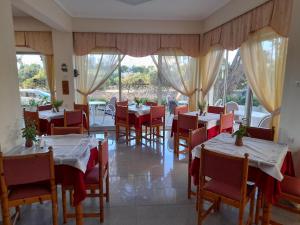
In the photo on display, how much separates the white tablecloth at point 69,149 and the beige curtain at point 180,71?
3.62m

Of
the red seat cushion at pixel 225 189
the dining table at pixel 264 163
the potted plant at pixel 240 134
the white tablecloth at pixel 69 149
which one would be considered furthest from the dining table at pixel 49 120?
the potted plant at pixel 240 134

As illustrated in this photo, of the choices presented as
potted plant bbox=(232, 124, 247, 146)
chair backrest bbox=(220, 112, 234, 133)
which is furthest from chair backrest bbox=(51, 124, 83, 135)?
chair backrest bbox=(220, 112, 234, 133)

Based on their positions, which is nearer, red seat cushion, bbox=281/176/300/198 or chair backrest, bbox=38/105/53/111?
red seat cushion, bbox=281/176/300/198

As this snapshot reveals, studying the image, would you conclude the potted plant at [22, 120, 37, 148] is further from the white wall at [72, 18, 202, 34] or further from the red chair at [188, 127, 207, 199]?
the white wall at [72, 18, 202, 34]

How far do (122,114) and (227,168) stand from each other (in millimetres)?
3278

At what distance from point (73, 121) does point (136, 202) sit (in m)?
2.14

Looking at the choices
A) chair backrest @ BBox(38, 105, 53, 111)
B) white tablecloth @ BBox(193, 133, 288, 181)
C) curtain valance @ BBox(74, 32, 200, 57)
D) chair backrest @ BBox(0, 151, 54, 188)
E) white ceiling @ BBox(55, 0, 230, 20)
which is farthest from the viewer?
curtain valance @ BBox(74, 32, 200, 57)

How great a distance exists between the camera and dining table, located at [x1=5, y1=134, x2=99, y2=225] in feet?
7.04

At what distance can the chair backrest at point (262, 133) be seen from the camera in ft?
9.21

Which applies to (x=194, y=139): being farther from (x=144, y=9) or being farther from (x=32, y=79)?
(x=32, y=79)

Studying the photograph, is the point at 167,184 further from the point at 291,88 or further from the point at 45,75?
the point at 45,75

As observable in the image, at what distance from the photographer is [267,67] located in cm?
345

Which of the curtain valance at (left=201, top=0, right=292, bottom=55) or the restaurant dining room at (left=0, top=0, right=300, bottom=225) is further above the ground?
the curtain valance at (left=201, top=0, right=292, bottom=55)

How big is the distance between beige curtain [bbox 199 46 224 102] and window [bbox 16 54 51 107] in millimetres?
4112
